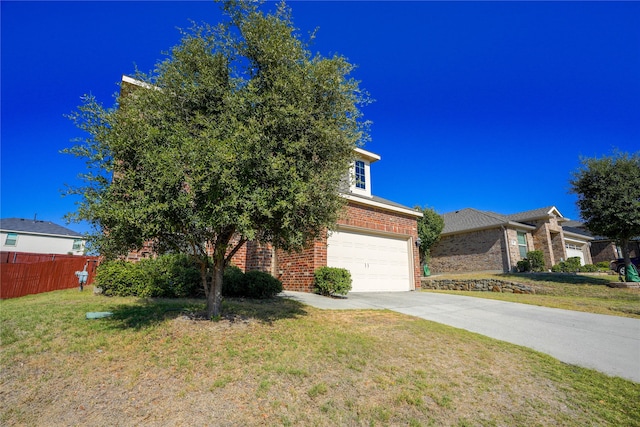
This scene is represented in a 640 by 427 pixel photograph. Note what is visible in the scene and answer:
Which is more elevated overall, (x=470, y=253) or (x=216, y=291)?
(x=470, y=253)

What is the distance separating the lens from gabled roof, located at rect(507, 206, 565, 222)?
24956mm

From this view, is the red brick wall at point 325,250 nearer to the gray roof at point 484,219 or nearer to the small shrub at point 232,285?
the small shrub at point 232,285

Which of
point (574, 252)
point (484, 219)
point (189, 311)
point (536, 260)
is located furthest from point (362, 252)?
A: point (574, 252)

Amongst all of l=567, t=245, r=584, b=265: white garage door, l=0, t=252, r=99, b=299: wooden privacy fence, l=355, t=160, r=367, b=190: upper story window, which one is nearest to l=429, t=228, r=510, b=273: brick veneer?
l=567, t=245, r=584, b=265: white garage door

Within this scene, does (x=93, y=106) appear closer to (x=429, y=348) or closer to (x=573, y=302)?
(x=429, y=348)

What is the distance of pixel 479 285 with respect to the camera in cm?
1706

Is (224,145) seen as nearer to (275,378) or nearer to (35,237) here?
(275,378)

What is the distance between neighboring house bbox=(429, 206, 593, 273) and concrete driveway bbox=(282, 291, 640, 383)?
12998mm

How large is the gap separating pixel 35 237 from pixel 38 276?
24816mm

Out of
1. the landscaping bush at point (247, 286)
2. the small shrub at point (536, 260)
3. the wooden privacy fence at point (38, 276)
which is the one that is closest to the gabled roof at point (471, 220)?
the small shrub at point (536, 260)

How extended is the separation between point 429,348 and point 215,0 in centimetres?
766

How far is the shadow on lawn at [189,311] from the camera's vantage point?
6250mm

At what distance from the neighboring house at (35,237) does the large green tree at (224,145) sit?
30903 millimetres

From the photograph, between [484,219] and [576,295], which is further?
[484,219]
